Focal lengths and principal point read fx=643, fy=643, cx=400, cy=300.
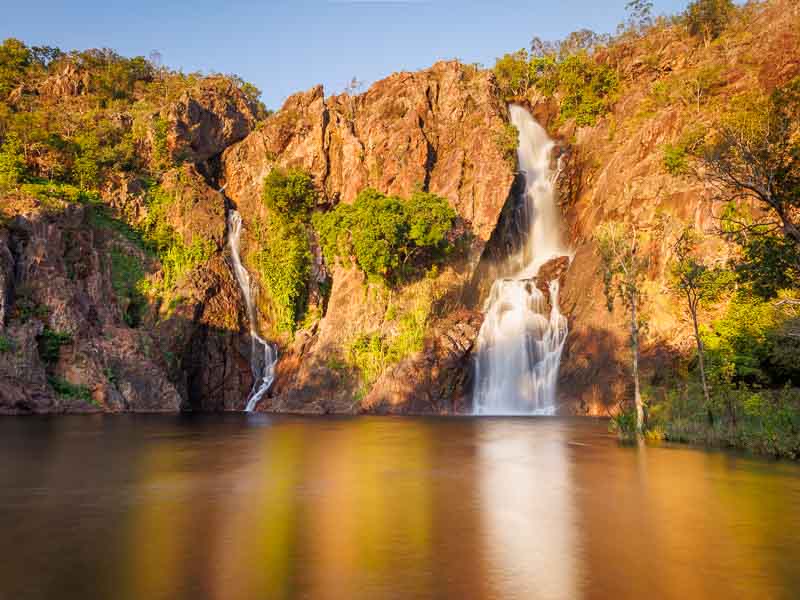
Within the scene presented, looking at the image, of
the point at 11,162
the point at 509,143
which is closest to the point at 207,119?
the point at 11,162

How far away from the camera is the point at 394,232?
52406 mm

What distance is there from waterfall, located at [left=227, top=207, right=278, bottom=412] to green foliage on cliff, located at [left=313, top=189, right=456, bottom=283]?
1148cm

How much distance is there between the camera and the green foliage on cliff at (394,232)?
52.8 m

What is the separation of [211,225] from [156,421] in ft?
88.2

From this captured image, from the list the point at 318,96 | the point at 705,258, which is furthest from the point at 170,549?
the point at 318,96

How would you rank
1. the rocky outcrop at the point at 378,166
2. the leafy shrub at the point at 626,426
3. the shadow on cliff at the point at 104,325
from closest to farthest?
the leafy shrub at the point at 626,426 → the shadow on cliff at the point at 104,325 → the rocky outcrop at the point at 378,166

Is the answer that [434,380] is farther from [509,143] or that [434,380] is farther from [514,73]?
[514,73]

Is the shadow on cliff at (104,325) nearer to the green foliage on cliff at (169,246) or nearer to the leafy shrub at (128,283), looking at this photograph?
the leafy shrub at (128,283)

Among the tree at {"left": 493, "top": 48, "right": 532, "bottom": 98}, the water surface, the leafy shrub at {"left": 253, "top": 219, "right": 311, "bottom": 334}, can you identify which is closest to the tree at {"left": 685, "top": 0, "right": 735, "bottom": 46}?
the tree at {"left": 493, "top": 48, "right": 532, "bottom": 98}

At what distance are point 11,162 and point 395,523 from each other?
5730 cm

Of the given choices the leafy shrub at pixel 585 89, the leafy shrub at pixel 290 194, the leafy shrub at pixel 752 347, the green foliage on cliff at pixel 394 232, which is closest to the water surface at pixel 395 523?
the leafy shrub at pixel 752 347

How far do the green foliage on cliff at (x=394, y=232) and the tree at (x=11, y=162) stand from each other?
1112 inches

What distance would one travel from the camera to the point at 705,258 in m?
42.6

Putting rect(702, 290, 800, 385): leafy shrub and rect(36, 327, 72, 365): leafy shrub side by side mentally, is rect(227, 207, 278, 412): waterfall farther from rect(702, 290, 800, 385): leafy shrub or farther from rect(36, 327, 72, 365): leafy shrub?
rect(702, 290, 800, 385): leafy shrub
